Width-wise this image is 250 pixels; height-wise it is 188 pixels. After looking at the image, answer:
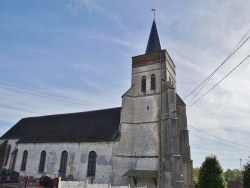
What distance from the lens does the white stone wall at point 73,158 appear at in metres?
21.7

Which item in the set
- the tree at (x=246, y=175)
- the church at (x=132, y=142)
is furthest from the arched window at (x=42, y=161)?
the tree at (x=246, y=175)

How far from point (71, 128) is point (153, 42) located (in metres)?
14.5

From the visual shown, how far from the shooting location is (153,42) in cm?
2733

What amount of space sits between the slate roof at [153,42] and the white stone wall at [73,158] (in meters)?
12.1

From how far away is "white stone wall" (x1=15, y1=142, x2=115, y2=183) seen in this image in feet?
71.1

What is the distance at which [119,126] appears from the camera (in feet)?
76.6

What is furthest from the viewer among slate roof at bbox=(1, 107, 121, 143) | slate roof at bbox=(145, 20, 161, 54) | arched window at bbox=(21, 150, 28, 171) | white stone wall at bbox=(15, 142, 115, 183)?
arched window at bbox=(21, 150, 28, 171)

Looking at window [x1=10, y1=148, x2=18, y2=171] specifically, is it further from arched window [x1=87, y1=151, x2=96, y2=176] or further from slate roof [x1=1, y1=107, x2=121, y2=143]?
arched window [x1=87, y1=151, x2=96, y2=176]

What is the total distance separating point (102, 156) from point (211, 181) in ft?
33.1

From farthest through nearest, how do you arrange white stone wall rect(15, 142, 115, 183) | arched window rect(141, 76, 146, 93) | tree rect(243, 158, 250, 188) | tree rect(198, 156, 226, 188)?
arched window rect(141, 76, 146, 93) → white stone wall rect(15, 142, 115, 183) → tree rect(198, 156, 226, 188) → tree rect(243, 158, 250, 188)

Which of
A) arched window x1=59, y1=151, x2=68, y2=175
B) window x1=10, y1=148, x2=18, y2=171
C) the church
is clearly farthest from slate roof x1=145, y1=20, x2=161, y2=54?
window x1=10, y1=148, x2=18, y2=171

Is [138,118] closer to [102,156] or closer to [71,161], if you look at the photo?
[102,156]

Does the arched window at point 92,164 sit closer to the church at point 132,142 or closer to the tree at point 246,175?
the church at point 132,142

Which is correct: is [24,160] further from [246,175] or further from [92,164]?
[246,175]
